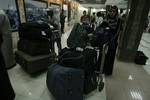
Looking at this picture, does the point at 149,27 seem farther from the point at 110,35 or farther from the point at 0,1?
the point at 0,1

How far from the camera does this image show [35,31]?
229 centimetres

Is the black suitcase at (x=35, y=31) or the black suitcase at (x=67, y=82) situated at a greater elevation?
the black suitcase at (x=35, y=31)

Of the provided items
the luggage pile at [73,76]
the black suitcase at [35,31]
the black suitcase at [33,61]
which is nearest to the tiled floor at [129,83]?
the luggage pile at [73,76]

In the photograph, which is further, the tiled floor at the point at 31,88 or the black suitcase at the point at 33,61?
the black suitcase at the point at 33,61

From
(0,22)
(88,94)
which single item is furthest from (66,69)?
(0,22)

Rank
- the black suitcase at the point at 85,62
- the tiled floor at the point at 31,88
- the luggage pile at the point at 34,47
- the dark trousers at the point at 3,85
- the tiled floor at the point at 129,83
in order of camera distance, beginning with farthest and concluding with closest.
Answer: the luggage pile at the point at 34,47 → the tiled floor at the point at 129,83 → the tiled floor at the point at 31,88 → the black suitcase at the point at 85,62 → the dark trousers at the point at 3,85

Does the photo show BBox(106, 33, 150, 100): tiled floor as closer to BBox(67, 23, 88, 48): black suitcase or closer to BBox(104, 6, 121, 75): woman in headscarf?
BBox(104, 6, 121, 75): woman in headscarf

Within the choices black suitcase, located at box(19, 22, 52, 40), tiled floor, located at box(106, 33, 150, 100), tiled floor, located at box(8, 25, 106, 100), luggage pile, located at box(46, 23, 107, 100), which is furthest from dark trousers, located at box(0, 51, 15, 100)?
tiled floor, located at box(106, 33, 150, 100)

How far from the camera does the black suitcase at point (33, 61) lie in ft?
7.23

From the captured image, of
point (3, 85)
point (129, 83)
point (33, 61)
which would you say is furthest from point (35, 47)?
point (129, 83)

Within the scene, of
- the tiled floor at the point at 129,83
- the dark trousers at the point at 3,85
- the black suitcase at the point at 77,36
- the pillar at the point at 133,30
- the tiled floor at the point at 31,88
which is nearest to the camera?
the dark trousers at the point at 3,85

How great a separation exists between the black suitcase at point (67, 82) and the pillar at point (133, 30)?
8.06ft

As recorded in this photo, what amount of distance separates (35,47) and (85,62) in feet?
3.46

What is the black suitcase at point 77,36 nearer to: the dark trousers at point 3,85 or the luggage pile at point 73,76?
the luggage pile at point 73,76
